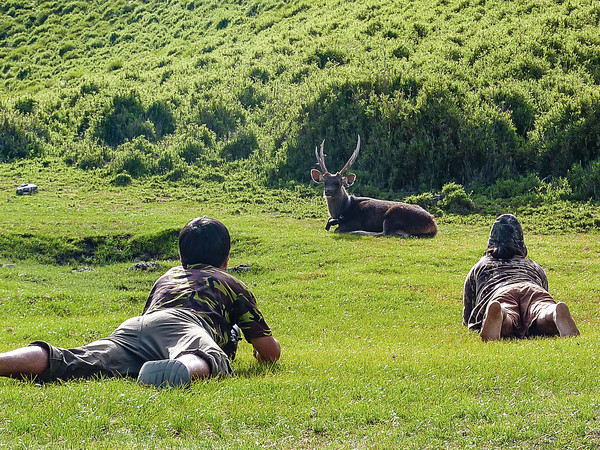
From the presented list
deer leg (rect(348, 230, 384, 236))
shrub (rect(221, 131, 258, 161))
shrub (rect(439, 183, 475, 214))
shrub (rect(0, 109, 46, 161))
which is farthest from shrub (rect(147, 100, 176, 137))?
deer leg (rect(348, 230, 384, 236))

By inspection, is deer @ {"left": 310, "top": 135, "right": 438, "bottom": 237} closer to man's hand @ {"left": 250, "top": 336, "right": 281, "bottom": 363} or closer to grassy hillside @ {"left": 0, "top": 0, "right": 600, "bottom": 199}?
grassy hillside @ {"left": 0, "top": 0, "right": 600, "bottom": 199}

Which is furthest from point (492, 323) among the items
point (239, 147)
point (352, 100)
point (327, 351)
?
point (239, 147)

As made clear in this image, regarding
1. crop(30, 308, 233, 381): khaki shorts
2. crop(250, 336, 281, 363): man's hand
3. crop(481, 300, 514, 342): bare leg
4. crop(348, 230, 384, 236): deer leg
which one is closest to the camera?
crop(30, 308, 233, 381): khaki shorts

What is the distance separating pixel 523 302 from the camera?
30.4ft

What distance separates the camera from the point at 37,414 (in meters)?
5.44

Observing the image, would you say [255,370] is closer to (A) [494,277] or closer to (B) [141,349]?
(B) [141,349]

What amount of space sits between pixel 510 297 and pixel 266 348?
372 cm

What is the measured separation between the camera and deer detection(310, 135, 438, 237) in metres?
20.5

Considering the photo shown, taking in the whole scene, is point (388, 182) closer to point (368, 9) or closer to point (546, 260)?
point (546, 260)

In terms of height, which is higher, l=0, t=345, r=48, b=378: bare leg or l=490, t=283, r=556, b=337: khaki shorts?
l=0, t=345, r=48, b=378: bare leg

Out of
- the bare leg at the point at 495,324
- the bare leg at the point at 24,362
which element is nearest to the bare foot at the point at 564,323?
the bare leg at the point at 495,324

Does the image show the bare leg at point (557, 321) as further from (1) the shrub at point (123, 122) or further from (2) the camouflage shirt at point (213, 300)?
(1) the shrub at point (123, 122)

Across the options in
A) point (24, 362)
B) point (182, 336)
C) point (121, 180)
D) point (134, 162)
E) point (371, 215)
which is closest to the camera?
point (24, 362)

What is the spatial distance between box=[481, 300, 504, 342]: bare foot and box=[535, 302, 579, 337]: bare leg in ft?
1.74
